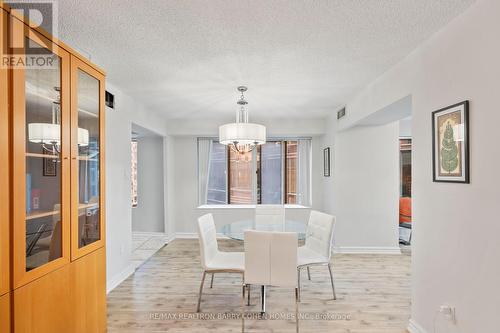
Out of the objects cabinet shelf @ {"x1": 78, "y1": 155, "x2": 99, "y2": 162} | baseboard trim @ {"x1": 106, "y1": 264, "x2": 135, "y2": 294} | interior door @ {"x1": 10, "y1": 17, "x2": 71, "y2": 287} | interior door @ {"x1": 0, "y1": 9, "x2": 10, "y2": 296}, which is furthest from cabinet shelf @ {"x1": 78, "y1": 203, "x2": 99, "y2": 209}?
baseboard trim @ {"x1": 106, "y1": 264, "x2": 135, "y2": 294}

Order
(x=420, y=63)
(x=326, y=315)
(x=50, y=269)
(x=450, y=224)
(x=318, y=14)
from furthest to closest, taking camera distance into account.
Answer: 1. (x=326, y=315)
2. (x=420, y=63)
3. (x=450, y=224)
4. (x=318, y=14)
5. (x=50, y=269)

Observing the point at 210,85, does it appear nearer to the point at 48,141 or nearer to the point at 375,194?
the point at 48,141

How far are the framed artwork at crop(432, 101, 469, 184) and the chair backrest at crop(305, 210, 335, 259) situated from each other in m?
1.20

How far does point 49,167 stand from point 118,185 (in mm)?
1900

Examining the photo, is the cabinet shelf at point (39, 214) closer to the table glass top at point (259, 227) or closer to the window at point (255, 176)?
the table glass top at point (259, 227)

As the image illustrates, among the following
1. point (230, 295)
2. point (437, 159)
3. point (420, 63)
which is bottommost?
point (230, 295)

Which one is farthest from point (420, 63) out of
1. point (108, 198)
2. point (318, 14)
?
point (108, 198)

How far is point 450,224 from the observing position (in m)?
2.08

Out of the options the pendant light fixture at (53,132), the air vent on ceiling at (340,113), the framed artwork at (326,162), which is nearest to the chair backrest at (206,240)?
the pendant light fixture at (53,132)

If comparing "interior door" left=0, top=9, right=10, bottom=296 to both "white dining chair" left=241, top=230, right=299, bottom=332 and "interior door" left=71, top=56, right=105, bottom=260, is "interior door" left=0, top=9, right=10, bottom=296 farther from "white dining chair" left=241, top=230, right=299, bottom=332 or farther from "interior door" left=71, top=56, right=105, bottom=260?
"white dining chair" left=241, top=230, right=299, bottom=332

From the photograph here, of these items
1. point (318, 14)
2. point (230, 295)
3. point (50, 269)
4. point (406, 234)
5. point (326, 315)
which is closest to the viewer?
point (50, 269)

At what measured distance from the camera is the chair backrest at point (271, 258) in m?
2.47

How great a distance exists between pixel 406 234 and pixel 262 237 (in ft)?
14.2

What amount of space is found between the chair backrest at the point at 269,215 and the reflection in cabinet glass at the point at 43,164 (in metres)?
2.75
